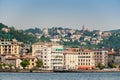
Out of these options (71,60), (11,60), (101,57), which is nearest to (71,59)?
(71,60)

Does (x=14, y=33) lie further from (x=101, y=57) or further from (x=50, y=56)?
(x=50, y=56)

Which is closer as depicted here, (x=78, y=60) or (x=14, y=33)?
(x=78, y=60)

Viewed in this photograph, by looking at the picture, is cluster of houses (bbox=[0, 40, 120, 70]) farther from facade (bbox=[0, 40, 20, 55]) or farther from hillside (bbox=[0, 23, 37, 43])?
hillside (bbox=[0, 23, 37, 43])

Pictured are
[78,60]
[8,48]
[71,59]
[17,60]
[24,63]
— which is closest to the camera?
[24,63]

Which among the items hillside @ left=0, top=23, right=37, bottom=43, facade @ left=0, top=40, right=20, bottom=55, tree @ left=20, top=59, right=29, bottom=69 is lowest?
tree @ left=20, top=59, right=29, bottom=69

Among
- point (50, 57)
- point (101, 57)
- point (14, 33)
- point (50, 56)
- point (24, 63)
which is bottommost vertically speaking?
point (24, 63)

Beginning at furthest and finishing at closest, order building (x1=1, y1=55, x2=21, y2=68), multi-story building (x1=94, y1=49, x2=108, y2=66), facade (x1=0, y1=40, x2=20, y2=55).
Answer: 1. multi-story building (x1=94, y1=49, x2=108, y2=66)
2. facade (x1=0, y1=40, x2=20, y2=55)
3. building (x1=1, y1=55, x2=21, y2=68)

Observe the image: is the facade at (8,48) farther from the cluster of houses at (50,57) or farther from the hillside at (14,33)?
the hillside at (14,33)

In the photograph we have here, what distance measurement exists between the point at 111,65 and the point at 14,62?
29.1m

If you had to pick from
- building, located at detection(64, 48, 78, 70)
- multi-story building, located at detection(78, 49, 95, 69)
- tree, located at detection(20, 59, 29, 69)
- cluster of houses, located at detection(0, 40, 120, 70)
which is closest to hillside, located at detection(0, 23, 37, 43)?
cluster of houses, located at detection(0, 40, 120, 70)

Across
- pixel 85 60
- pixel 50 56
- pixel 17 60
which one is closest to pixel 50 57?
pixel 50 56

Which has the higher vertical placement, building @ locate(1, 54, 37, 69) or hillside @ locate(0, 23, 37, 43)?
hillside @ locate(0, 23, 37, 43)

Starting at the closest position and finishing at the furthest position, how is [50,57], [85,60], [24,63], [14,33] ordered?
1. [24,63]
2. [50,57]
3. [85,60]
4. [14,33]

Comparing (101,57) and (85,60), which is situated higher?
(101,57)
